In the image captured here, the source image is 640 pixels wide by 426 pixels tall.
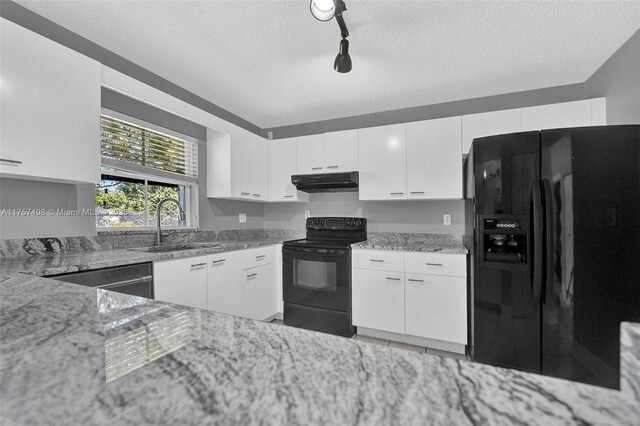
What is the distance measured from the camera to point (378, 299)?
2602 millimetres

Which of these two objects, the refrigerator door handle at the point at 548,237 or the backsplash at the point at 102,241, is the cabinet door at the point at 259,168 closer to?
the backsplash at the point at 102,241

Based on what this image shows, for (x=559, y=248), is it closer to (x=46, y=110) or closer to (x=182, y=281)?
(x=182, y=281)

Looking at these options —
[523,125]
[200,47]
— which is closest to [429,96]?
[523,125]

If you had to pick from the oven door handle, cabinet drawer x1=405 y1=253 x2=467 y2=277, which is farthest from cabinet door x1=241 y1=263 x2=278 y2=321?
cabinet drawer x1=405 y1=253 x2=467 y2=277

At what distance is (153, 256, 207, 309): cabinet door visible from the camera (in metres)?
1.83

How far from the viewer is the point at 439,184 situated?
8.76 ft

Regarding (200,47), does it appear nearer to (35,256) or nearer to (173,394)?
(35,256)

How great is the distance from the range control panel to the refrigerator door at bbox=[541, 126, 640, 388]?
180 cm

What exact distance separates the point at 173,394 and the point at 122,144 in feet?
8.41

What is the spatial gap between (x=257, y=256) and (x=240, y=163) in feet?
3.40

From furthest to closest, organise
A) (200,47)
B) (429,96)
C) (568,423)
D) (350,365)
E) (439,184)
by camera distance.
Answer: (429,96), (439,184), (200,47), (350,365), (568,423)

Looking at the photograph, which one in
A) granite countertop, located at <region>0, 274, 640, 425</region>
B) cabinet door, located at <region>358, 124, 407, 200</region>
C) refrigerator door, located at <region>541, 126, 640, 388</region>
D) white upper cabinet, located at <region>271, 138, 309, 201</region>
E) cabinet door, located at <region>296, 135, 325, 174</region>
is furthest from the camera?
white upper cabinet, located at <region>271, 138, 309, 201</region>

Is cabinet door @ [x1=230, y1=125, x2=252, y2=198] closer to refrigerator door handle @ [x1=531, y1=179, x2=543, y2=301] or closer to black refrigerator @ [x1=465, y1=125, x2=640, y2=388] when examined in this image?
black refrigerator @ [x1=465, y1=125, x2=640, y2=388]

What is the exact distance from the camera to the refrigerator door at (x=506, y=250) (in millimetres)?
1817
